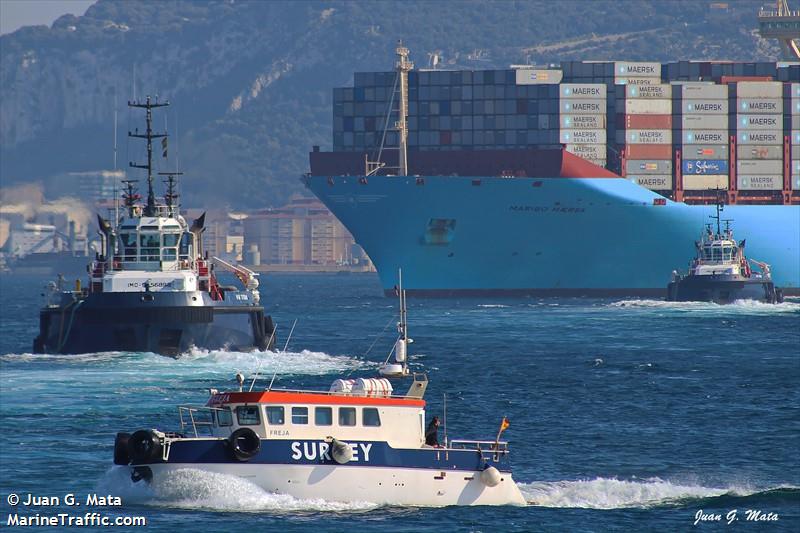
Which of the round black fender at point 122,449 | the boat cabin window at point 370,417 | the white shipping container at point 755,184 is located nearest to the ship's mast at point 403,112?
the white shipping container at point 755,184

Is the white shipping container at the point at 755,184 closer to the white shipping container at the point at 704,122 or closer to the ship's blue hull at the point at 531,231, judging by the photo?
the ship's blue hull at the point at 531,231

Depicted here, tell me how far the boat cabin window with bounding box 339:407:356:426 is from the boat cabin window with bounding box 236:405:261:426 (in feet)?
6.02

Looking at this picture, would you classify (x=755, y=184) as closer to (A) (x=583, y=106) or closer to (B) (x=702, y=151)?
(B) (x=702, y=151)

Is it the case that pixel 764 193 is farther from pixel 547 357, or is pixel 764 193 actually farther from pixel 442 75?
pixel 547 357

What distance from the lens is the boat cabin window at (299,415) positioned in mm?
36625

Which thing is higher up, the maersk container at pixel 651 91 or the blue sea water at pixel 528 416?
the maersk container at pixel 651 91

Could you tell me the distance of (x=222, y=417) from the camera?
3666 centimetres

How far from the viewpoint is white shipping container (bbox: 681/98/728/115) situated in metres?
130

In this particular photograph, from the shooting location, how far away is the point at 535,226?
419 ft

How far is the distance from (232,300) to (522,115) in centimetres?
6531

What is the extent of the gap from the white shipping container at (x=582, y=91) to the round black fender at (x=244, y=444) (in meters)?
95.5

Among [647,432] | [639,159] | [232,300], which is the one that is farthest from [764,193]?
[647,432]


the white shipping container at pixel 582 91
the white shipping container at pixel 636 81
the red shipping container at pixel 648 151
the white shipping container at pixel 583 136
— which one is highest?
the white shipping container at pixel 636 81

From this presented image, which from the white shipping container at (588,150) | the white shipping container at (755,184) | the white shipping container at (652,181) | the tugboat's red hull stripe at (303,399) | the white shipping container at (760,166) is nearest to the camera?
the tugboat's red hull stripe at (303,399)
